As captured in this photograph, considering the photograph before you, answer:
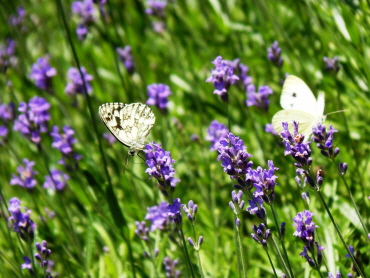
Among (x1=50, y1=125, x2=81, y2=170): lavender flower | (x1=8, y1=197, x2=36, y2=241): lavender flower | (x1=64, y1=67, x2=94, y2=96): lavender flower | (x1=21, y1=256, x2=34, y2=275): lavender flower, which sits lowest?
(x1=21, y1=256, x2=34, y2=275): lavender flower

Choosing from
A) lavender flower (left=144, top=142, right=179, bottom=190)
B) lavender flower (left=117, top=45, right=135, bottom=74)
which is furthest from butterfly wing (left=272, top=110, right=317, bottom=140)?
lavender flower (left=117, top=45, right=135, bottom=74)

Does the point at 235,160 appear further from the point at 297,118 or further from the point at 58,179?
the point at 58,179

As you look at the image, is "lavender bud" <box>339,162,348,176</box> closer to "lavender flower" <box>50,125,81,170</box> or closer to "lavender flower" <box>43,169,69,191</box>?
"lavender flower" <box>50,125,81,170</box>

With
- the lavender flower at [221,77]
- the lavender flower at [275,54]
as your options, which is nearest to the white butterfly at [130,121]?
the lavender flower at [221,77]

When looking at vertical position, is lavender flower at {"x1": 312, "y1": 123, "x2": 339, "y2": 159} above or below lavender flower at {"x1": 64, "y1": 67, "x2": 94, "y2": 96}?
below

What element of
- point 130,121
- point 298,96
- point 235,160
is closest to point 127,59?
point 130,121

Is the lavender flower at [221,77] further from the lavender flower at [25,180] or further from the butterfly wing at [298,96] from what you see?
the lavender flower at [25,180]
